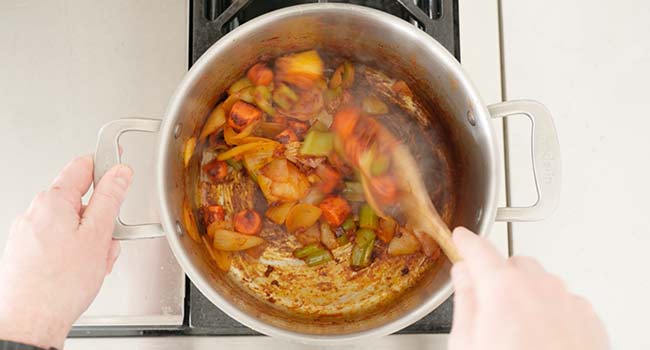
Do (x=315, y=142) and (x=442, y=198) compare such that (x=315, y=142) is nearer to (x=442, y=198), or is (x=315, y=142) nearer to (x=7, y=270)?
(x=442, y=198)

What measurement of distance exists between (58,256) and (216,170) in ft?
0.91

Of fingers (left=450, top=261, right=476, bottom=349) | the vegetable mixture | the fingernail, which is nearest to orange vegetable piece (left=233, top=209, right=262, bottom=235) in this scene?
the vegetable mixture

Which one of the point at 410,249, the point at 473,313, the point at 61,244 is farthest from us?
the point at 410,249

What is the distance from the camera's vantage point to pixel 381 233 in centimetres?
83

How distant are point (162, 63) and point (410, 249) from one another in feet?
1.50

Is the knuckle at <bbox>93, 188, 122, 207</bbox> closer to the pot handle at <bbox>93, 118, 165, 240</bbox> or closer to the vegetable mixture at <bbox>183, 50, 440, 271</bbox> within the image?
the pot handle at <bbox>93, 118, 165, 240</bbox>

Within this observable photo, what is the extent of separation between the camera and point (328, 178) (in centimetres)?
83

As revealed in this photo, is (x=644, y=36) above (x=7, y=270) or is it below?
above

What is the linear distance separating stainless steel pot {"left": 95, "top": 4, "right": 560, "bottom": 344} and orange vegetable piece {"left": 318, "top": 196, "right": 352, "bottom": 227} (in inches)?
5.6

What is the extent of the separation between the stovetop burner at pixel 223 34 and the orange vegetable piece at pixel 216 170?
152 mm

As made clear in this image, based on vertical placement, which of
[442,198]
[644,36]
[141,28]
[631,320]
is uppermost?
[141,28]

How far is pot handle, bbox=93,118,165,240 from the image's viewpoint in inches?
25.1

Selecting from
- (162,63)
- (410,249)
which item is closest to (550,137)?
(410,249)

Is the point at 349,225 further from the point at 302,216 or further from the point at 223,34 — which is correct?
the point at 223,34
